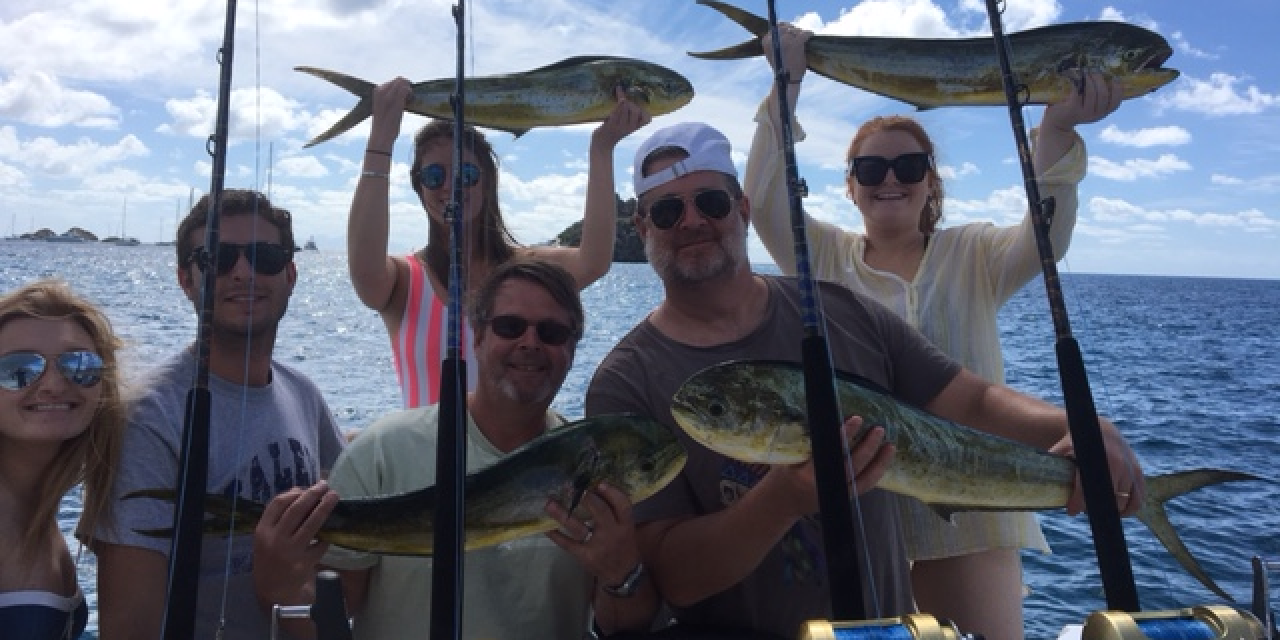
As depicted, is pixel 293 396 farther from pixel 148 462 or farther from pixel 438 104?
pixel 438 104

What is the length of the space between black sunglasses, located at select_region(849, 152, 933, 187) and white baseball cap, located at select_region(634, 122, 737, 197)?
2.49 ft

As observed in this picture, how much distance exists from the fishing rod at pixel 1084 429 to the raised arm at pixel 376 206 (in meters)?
2.00

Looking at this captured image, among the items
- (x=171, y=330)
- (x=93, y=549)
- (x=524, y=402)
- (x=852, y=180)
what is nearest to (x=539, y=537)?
(x=524, y=402)

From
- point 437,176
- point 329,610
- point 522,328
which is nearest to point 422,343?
point 437,176

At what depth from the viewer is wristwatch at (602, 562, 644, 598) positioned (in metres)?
2.09

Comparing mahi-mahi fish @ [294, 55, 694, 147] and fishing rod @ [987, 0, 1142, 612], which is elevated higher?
mahi-mahi fish @ [294, 55, 694, 147]

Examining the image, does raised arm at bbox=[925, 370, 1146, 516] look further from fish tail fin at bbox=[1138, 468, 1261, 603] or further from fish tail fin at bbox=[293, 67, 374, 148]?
fish tail fin at bbox=[293, 67, 374, 148]

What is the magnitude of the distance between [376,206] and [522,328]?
38.7 inches

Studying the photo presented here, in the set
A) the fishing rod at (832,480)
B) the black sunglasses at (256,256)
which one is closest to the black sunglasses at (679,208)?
the fishing rod at (832,480)

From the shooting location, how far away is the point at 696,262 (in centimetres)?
240

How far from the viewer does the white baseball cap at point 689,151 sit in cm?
243

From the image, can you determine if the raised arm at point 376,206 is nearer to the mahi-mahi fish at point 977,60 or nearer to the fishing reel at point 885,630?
the mahi-mahi fish at point 977,60

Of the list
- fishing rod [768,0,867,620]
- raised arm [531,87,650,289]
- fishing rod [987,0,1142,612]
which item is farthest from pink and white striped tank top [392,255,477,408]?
fishing rod [987,0,1142,612]

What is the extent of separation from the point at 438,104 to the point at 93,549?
1930mm
